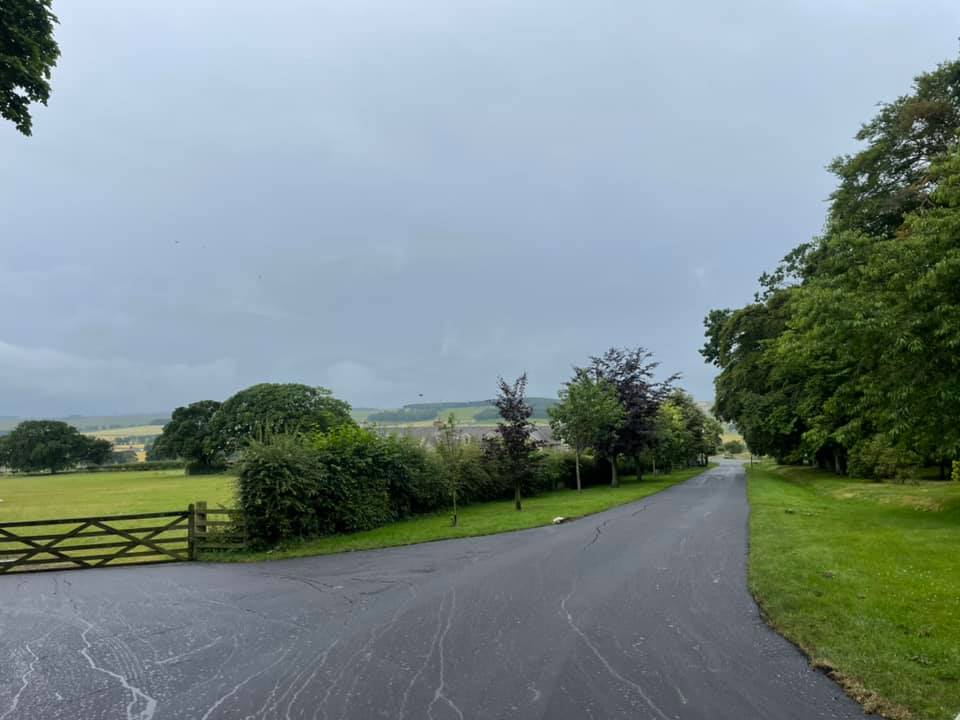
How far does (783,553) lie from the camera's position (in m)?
11.1

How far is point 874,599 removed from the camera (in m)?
7.59

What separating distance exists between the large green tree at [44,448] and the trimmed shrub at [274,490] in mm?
117511

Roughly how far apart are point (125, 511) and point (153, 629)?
2077cm

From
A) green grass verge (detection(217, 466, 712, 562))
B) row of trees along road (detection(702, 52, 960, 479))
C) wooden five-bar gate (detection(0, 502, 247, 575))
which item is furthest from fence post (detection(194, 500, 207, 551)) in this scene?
row of trees along road (detection(702, 52, 960, 479))

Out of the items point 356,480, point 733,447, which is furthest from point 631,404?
point 733,447

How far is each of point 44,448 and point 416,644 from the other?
5034 inches

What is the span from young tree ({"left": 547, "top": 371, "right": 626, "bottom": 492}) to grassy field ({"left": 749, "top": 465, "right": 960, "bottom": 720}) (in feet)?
49.6

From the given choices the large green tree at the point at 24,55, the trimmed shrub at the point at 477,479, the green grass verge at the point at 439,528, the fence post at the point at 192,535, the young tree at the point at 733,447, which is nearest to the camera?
the large green tree at the point at 24,55

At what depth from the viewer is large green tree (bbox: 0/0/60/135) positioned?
10.2 m

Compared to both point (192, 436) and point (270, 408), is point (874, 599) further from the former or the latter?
point (192, 436)

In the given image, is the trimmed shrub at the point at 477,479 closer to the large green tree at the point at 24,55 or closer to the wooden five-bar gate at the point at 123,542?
the wooden five-bar gate at the point at 123,542

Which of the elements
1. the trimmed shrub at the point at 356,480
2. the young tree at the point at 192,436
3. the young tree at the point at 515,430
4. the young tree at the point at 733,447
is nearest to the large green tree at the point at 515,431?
the young tree at the point at 515,430

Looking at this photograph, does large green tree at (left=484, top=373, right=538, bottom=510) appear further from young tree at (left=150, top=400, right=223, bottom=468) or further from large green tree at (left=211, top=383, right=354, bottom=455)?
young tree at (left=150, top=400, right=223, bottom=468)

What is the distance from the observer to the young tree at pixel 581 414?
104 ft
